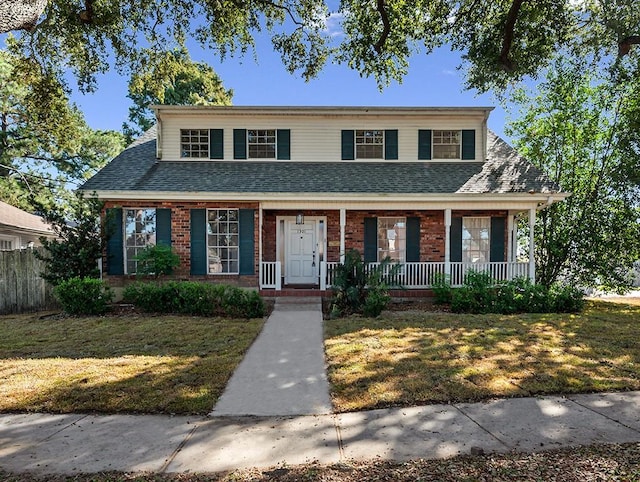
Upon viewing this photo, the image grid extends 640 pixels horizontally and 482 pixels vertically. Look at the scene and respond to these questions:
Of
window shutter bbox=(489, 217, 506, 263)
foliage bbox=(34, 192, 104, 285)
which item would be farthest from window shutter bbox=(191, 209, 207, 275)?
window shutter bbox=(489, 217, 506, 263)

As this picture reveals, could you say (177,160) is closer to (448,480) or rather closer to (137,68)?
(137,68)

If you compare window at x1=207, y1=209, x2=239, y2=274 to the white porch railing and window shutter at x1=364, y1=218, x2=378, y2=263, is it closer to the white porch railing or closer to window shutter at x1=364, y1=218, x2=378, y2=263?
the white porch railing

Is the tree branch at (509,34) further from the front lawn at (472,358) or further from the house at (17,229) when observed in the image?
the house at (17,229)

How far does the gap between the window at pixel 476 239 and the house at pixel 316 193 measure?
0.10ft

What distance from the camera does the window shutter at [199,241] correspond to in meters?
11.1

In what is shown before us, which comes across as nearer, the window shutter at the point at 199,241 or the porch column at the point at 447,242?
the porch column at the point at 447,242

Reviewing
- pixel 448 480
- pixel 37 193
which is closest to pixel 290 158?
pixel 448 480

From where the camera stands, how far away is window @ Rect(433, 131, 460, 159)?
12.7 metres

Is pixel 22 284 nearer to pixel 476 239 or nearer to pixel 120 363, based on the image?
pixel 120 363

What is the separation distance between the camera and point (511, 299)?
9.71 metres

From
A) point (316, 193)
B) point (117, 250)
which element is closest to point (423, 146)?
point (316, 193)

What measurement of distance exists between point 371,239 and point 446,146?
4.03 metres

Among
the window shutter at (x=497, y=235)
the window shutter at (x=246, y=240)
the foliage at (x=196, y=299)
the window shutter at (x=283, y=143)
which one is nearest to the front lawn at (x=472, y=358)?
the foliage at (x=196, y=299)

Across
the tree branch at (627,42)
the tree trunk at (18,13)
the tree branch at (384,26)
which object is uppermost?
the tree branch at (384,26)
